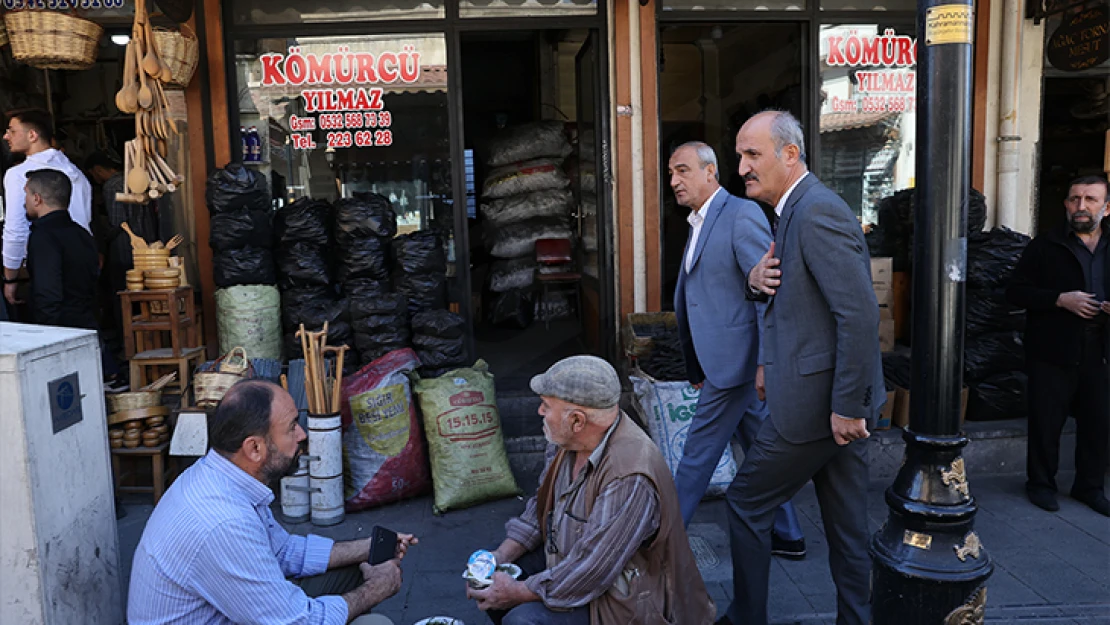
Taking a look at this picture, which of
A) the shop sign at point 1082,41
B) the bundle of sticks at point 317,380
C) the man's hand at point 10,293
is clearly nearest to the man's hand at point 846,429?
the bundle of sticks at point 317,380

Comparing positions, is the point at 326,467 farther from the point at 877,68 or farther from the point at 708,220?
the point at 877,68

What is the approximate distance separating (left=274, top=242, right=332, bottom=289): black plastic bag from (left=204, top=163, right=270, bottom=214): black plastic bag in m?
0.43

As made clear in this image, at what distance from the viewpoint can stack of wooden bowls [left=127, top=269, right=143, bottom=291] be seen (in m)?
5.34

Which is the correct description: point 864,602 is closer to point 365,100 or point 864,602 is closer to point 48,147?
point 365,100

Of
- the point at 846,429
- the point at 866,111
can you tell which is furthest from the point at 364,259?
the point at 866,111

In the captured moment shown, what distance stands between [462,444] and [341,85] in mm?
3217

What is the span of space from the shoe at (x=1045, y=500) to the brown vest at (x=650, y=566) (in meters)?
3.23

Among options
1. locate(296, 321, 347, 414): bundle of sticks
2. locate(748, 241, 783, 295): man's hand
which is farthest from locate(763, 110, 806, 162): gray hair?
locate(296, 321, 347, 414): bundle of sticks

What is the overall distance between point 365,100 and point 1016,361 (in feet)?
17.3

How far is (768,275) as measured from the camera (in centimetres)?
313

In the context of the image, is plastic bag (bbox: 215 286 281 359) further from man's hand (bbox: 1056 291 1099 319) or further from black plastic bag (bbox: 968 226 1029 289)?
man's hand (bbox: 1056 291 1099 319)

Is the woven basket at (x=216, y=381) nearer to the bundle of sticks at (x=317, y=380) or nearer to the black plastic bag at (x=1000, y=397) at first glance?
the bundle of sticks at (x=317, y=380)

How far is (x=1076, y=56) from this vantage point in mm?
6340

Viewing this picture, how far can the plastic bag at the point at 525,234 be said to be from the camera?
8.70 metres
